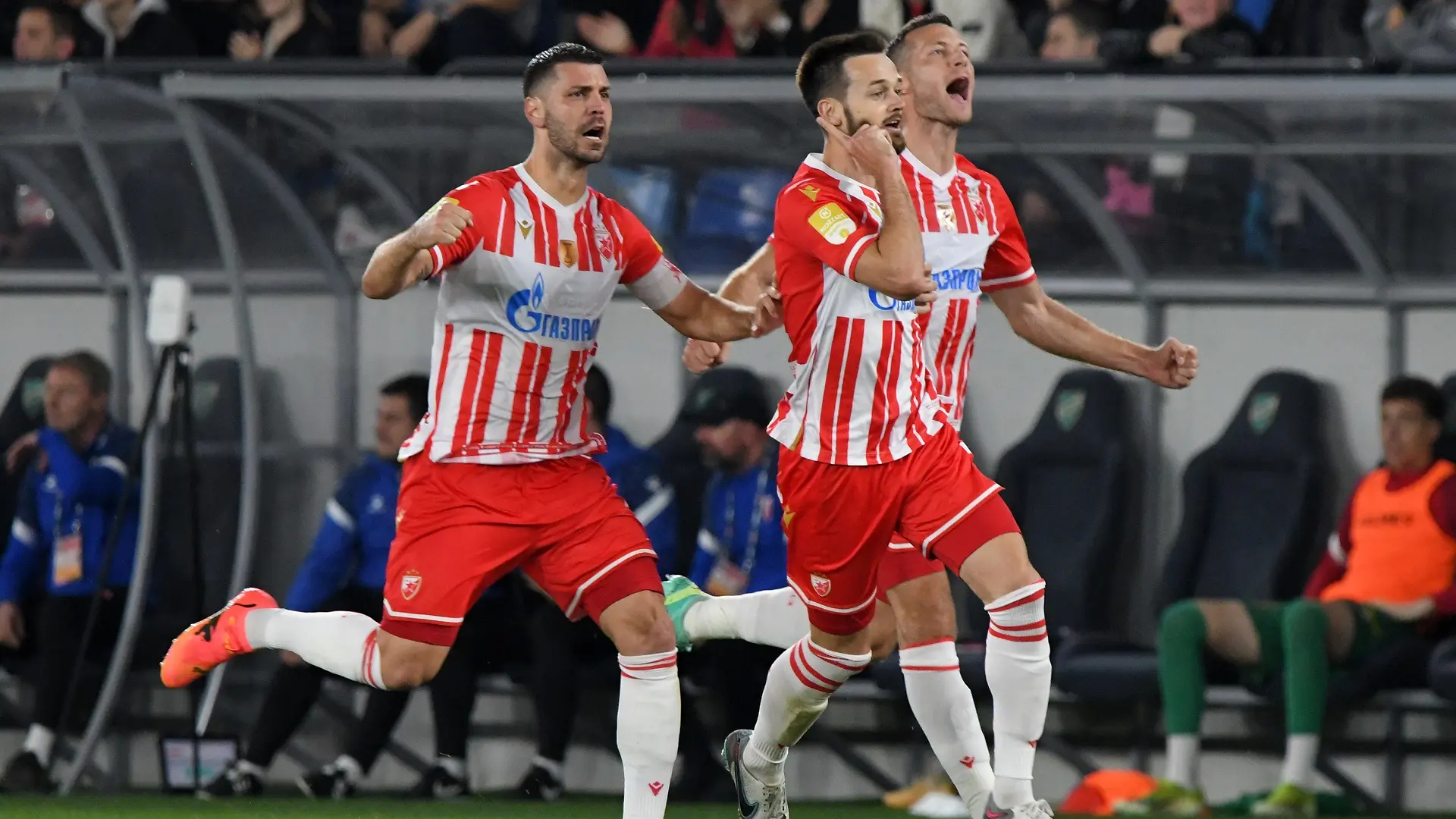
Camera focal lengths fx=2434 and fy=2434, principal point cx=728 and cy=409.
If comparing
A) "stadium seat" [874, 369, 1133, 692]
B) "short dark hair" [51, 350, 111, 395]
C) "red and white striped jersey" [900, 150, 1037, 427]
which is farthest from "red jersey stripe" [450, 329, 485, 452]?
"short dark hair" [51, 350, 111, 395]

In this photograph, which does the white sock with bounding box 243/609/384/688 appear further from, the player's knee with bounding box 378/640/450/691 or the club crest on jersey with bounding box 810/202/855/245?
the club crest on jersey with bounding box 810/202/855/245

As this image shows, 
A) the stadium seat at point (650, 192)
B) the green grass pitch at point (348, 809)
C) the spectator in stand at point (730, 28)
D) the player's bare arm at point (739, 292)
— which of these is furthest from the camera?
the stadium seat at point (650, 192)

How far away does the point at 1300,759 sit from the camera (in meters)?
8.13

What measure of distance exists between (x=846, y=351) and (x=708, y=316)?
0.52 m

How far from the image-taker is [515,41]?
10016 mm

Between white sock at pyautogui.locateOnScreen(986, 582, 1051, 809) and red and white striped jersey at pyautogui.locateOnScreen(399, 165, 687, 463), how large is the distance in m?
1.21

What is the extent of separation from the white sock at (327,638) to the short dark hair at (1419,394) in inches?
162

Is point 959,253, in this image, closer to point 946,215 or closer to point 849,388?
point 946,215

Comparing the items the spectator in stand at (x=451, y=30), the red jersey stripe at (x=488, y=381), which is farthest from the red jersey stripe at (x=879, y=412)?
the spectator in stand at (x=451, y=30)

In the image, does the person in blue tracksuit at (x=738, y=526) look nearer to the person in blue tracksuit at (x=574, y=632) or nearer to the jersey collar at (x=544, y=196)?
the person in blue tracksuit at (x=574, y=632)

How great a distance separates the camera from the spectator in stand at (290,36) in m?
10.2

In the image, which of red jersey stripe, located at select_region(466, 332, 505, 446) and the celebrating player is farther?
the celebrating player

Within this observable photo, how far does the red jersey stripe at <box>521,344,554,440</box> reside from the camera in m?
6.15

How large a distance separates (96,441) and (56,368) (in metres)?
0.34
